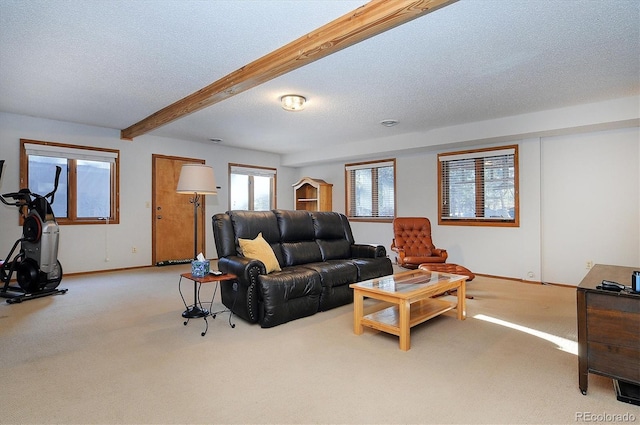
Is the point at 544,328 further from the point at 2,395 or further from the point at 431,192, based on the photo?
the point at 2,395

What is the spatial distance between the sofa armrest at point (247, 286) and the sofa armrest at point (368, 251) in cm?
160

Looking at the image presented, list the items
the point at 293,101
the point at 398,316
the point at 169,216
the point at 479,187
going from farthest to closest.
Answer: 1. the point at 169,216
2. the point at 479,187
3. the point at 293,101
4. the point at 398,316

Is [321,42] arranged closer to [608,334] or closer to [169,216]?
[608,334]

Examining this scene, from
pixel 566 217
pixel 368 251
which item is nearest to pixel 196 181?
pixel 368 251

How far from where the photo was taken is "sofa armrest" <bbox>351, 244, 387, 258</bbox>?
13.9 ft

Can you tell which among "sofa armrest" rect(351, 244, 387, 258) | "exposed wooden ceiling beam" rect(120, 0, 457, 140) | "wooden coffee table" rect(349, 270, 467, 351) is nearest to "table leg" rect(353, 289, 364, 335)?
"wooden coffee table" rect(349, 270, 467, 351)

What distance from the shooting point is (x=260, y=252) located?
344 cm

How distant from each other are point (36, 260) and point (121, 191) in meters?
1.97

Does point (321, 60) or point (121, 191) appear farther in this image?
point (121, 191)

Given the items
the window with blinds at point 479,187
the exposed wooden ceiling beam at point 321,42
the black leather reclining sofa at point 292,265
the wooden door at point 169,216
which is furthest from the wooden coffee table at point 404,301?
the wooden door at point 169,216

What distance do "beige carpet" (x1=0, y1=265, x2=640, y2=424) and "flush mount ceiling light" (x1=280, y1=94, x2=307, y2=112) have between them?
2.42 metres

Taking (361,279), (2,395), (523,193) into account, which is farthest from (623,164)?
(2,395)

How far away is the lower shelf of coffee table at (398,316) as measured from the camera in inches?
106

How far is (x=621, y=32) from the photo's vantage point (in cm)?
254
